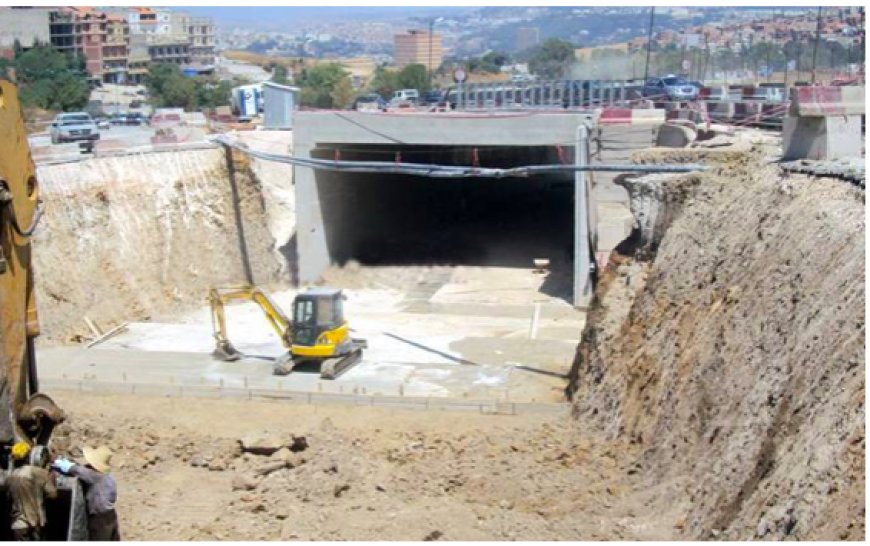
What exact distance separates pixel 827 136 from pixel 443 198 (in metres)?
23.0

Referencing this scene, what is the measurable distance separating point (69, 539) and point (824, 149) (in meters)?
14.5

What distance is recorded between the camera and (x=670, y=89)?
4825 centimetres

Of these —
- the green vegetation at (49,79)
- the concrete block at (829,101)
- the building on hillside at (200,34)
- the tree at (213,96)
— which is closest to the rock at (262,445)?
the concrete block at (829,101)

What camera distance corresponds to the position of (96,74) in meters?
101

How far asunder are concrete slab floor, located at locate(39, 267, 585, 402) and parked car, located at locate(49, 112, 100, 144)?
1025 centimetres

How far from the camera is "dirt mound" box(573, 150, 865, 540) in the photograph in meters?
13.4

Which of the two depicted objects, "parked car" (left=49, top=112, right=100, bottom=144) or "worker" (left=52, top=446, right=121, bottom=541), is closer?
"worker" (left=52, top=446, right=121, bottom=541)

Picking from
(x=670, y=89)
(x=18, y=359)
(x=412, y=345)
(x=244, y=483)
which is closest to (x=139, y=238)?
(x=412, y=345)

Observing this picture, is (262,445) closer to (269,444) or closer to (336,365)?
(269,444)

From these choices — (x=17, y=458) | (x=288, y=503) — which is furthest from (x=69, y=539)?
(x=288, y=503)

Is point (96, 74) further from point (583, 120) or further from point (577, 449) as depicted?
point (577, 449)

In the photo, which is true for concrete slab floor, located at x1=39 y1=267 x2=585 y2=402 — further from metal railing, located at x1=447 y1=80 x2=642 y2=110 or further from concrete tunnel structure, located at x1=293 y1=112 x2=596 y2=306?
metal railing, located at x1=447 y1=80 x2=642 y2=110

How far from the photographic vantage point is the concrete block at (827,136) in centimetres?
2144

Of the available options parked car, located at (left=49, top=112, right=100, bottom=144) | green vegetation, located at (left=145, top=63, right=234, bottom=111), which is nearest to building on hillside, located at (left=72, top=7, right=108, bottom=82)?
green vegetation, located at (left=145, top=63, right=234, bottom=111)
